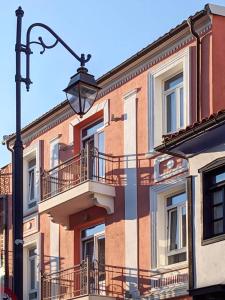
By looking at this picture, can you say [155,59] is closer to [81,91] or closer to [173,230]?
[173,230]

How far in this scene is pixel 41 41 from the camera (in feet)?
45.7

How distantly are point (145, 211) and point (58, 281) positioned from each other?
4258 mm

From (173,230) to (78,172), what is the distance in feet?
12.4

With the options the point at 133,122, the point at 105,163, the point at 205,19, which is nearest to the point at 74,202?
the point at 105,163

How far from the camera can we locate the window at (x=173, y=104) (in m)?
20.1

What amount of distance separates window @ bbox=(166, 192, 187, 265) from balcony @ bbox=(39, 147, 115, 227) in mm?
2047

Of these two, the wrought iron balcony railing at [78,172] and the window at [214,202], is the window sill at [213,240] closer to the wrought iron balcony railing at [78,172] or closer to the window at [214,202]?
the window at [214,202]

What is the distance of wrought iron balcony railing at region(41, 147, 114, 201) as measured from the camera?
859 inches

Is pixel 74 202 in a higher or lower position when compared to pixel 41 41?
lower

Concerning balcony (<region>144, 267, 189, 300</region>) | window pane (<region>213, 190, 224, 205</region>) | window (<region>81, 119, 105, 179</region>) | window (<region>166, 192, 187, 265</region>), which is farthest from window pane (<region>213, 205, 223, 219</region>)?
window (<region>81, 119, 105, 179</region>)

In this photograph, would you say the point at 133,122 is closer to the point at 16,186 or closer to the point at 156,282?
the point at 156,282

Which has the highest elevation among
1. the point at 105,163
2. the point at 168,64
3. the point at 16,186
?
the point at 168,64

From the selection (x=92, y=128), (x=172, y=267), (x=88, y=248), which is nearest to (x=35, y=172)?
(x=92, y=128)

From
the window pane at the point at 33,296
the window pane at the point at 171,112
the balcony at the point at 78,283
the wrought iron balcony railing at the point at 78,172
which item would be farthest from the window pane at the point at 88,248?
the window pane at the point at 171,112
